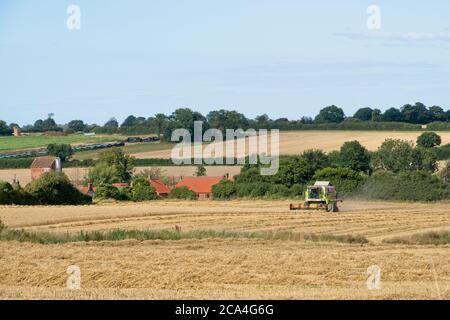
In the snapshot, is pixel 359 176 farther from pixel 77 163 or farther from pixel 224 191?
pixel 77 163

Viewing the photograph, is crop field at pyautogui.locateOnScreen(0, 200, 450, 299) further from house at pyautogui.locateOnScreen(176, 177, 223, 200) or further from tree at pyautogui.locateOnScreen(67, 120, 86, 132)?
tree at pyautogui.locateOnScreen(67, 120, 86, 132)

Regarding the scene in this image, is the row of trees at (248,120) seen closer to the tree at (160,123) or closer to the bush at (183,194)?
the tree at (160,123)

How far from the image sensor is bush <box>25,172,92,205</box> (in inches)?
2285

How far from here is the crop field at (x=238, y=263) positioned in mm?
18094

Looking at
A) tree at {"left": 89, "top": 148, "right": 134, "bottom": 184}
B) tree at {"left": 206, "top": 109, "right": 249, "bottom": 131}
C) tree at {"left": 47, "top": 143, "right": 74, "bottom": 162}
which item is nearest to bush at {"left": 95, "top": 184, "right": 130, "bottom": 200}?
tree at {"left": 89, "top": 148, "right": 134, "bottom": 184}

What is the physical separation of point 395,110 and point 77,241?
3630 inches

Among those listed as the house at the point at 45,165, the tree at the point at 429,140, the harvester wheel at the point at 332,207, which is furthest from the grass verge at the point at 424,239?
the tree at the point at 429,140

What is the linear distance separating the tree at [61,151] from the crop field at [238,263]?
1946 inches

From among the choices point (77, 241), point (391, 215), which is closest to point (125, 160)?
point (391, 215)

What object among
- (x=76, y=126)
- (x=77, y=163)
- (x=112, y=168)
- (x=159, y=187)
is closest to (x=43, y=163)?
(x=112, y=168)

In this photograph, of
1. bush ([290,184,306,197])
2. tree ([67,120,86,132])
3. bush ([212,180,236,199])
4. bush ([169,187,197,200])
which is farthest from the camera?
tree ([67,120,86,132])

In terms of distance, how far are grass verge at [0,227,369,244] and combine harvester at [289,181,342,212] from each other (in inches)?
582
